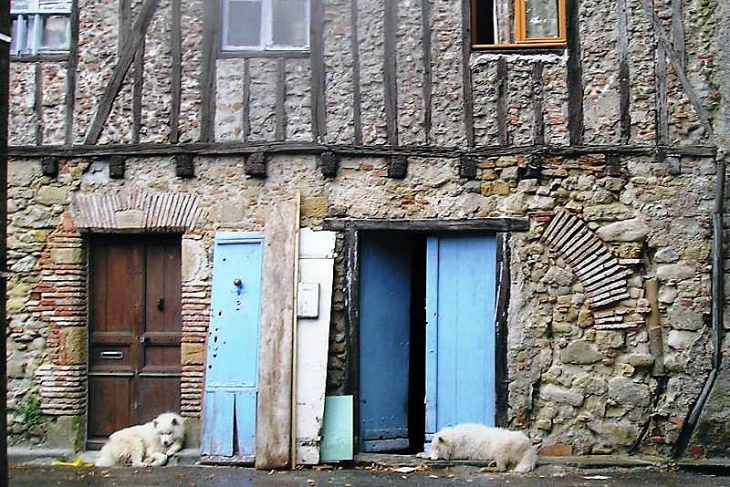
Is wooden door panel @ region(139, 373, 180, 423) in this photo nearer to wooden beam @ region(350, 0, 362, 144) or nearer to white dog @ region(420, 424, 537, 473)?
white dog @ region(420, 424, 537, 473)

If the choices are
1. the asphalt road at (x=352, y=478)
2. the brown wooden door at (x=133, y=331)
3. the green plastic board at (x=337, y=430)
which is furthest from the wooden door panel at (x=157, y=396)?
the green plastic board at (x=337, y=430)

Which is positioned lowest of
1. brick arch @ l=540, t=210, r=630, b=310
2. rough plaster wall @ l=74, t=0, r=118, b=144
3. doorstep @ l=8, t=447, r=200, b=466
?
doorstep @ l=8, t=447, r=200, b=466

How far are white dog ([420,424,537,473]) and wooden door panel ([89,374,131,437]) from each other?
2629mm

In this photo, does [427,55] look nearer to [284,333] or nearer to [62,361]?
[284,333]

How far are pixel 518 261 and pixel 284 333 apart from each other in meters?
1.98

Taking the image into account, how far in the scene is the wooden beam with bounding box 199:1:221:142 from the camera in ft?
27.6

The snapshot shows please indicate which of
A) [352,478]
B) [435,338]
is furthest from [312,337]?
[352,478]

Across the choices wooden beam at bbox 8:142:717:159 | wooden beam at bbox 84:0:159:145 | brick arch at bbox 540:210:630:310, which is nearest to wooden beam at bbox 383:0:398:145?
wooden beam at bbox 8:142:717:159

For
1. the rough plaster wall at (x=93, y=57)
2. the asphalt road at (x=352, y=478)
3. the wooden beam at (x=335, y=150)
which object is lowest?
the asphalt road at (x=352, y=478)

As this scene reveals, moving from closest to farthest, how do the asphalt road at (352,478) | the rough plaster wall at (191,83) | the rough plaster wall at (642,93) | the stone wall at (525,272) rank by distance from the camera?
the asphalt road at (352,478) → the stone wall at (525,272) → the rough plaster wall at (642,93) → the rough plaster wall at (191,83)

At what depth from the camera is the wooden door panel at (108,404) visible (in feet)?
28.1

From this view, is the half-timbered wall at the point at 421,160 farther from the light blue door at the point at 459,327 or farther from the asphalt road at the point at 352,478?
the asphalt road at the point at 352,478

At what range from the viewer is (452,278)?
838 cm

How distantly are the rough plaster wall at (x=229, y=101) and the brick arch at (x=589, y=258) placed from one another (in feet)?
8.81
